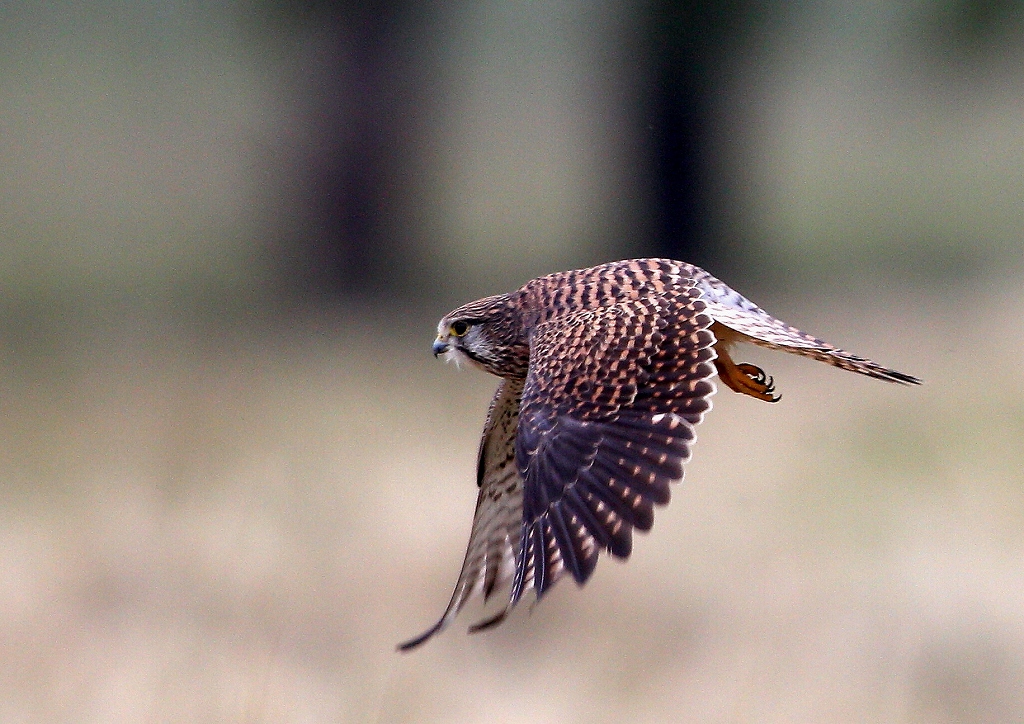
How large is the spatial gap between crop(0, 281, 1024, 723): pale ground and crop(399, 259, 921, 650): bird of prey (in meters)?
1.47

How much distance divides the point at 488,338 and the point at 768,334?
2.93 ft

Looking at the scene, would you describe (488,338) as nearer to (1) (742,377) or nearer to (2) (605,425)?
(1) (742,377)

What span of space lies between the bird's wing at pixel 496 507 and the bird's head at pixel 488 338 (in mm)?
94

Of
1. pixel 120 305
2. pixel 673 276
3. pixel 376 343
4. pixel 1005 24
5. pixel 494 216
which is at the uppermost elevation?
pixel 673 276

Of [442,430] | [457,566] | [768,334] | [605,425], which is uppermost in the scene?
[768,334]

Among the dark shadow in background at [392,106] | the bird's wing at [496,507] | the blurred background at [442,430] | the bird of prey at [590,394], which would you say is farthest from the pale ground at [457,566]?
the dark shadow in background at [392,106]

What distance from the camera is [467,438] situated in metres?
8.40

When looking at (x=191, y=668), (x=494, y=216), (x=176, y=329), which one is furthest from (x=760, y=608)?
(x=494, y=216)

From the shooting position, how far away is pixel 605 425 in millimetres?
3588

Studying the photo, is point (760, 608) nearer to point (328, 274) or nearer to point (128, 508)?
point (128, 508)

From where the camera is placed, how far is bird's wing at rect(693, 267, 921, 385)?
3764 mm

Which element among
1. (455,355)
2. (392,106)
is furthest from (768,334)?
(392,106)

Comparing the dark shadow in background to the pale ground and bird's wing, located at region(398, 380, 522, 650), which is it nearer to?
the pale ground

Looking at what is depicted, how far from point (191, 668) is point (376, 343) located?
16.5 feet
